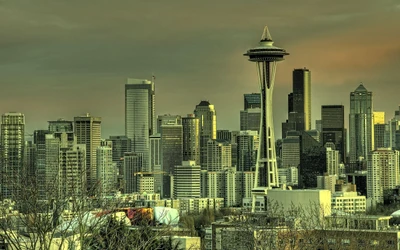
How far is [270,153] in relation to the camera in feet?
155

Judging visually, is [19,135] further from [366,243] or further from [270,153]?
[366,243]

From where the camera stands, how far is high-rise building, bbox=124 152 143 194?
202 ft

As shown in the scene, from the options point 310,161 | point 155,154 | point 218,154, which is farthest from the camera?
point 155,154

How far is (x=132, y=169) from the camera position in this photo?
6512 centimetres

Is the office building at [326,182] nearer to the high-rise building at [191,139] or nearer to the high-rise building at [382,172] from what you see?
the high-rise building at [382,172]

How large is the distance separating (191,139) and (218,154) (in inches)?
110

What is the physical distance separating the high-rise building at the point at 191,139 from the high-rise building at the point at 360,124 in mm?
10105

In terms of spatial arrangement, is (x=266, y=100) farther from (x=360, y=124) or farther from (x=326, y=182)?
(x=360, y=124)

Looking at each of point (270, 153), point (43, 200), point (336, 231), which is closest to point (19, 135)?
point (270, 153)

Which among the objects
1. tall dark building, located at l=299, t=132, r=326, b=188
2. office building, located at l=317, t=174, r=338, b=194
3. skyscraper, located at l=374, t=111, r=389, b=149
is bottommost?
office building, located at l=317, t=174, r=338, b=194

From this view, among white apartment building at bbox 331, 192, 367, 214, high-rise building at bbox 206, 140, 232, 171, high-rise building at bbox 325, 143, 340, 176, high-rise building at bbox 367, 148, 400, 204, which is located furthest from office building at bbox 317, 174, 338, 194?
high-rise building at bbox 206, 140, 232, 171

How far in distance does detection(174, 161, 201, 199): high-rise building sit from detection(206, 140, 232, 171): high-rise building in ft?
19.9

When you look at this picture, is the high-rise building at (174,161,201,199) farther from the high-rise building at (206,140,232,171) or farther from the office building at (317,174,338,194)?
the office building at (317,174,338,194)

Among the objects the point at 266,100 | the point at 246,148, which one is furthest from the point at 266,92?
the point at 246,148
